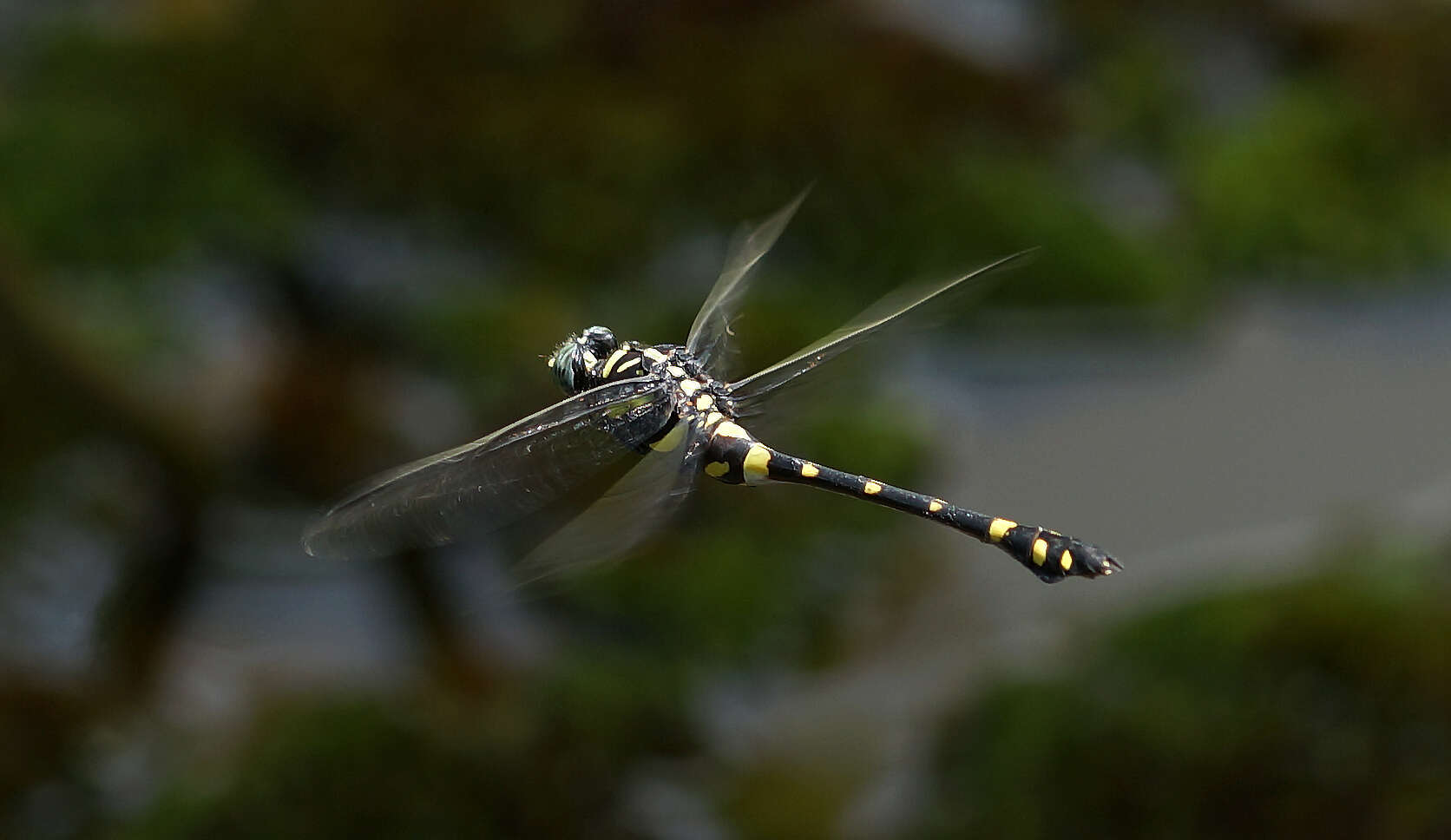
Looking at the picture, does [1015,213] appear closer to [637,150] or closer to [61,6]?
[637,150]

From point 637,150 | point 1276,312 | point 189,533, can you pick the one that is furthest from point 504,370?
point 1276,312

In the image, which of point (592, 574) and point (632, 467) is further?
point (592, 574)

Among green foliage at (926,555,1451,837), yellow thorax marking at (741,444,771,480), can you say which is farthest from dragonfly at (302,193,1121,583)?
green foliage at (926,555,1451,837)

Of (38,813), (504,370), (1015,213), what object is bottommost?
(38,813)

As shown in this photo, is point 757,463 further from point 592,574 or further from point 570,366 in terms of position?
point 592,574

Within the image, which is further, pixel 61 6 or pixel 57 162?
pixel 61 6

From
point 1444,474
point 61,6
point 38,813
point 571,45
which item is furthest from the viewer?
point 1444,474

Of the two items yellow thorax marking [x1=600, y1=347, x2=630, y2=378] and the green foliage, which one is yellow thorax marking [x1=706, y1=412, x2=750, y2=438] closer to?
yellow thorax marking [x1=600, y1=347, x2=630, y2=378]

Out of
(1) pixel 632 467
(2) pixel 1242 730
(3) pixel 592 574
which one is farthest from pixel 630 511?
(2) pixel 1242 730
